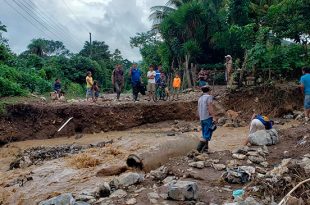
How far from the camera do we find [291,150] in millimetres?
8297

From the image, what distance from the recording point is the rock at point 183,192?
591 centimetres

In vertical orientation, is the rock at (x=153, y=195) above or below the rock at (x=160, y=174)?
below

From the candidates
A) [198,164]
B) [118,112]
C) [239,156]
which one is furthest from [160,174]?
[118,112]

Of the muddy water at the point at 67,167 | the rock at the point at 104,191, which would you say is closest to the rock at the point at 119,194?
the rock at the point at 104,191

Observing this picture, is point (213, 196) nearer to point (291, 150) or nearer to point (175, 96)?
point (291, 150)

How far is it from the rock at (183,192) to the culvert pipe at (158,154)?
2.28m

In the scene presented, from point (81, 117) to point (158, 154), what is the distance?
24.9 ft

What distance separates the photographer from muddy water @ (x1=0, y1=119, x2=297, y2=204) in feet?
27.3

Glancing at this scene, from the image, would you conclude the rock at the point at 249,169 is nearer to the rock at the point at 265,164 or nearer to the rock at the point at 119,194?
the rock at the point at 265,164

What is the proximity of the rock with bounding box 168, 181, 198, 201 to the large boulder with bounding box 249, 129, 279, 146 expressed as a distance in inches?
A: 130

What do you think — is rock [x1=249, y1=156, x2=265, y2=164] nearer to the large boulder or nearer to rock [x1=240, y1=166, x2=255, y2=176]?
rock [x1=240, y1=166, x2=255, y2=176]

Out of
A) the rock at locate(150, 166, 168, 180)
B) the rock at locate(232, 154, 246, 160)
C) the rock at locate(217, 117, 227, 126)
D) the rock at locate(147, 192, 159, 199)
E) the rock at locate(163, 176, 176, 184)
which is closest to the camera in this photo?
the rock at locate(147, 192, 159, 199)

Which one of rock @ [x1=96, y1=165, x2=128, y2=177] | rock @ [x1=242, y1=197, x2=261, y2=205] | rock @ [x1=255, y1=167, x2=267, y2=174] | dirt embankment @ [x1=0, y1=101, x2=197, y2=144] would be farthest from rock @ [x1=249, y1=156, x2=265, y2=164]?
dirt embankment @ [x1=0, y1=101, x2=197, y2=144]

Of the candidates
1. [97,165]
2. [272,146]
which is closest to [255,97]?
[272,146]
